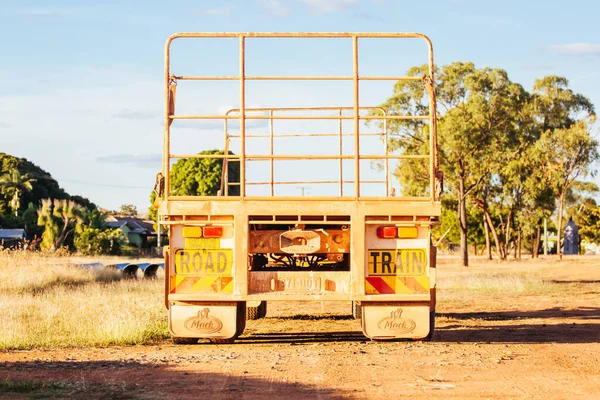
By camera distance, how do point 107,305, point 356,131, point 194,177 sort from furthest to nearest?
point 194,177 < point 107,305 < point 356,131

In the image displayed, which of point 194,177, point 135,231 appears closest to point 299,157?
point 194,177

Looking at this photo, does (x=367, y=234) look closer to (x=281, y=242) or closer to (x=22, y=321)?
(x=281, y=242)

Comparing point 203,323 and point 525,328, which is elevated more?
point 203,323

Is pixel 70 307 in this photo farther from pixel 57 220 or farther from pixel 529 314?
pixel 57 220

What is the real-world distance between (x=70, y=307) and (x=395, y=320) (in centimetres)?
832

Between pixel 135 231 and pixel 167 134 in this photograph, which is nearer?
pixel 167 134

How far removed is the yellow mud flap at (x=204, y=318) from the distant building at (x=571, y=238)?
3716 inches

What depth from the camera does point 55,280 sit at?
2466 cm

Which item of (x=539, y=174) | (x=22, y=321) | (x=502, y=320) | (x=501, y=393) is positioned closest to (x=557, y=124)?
(x=539, y=174)

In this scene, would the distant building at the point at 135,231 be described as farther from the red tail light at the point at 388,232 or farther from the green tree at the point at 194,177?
the red tail light at the point at 388,232

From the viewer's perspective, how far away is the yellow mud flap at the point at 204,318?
1150cm

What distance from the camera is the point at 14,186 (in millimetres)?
77438

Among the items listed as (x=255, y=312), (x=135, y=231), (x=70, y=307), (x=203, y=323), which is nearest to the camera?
(x=203, y=323)

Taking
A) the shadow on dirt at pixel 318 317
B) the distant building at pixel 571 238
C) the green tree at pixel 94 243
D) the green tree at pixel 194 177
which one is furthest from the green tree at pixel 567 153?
the shadow on dirt at pixel 318 317
